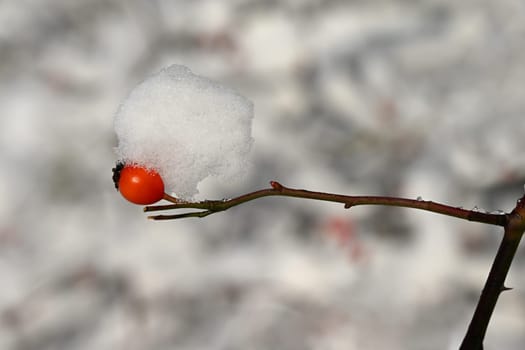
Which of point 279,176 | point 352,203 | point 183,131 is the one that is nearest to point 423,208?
point 352,203

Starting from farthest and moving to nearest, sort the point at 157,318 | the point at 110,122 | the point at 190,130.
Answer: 1. the point at 110,122
2. the point at 157,318
3. the point at 190,130

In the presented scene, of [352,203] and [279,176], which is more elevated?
[279,176]

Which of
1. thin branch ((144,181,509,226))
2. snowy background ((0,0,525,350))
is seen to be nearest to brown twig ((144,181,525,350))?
thin branch ((144,181,509,226))

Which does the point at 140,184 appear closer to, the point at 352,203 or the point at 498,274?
the point at 352,203

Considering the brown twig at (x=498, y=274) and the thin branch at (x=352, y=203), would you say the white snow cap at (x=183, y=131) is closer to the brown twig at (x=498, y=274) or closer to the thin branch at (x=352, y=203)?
the thin branch at (x=352, y=203)

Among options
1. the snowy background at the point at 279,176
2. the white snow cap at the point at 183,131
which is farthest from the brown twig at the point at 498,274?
the snowy background at the point at 279,176

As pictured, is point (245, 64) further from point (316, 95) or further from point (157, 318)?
point (157, 318)

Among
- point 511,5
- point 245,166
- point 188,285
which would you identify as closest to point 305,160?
point 188,285
